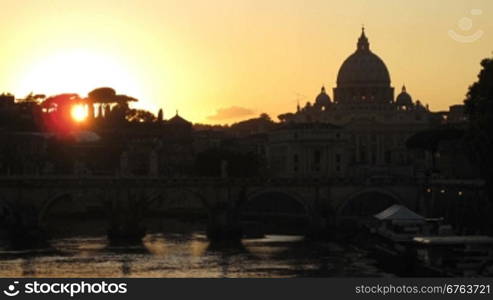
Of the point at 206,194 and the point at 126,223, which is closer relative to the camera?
the point at 126,223

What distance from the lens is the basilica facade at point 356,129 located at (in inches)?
5512

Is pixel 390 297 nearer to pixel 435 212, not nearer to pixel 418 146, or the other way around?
pixel 435 212

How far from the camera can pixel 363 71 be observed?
181750 mm

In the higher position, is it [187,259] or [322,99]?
[322,99]

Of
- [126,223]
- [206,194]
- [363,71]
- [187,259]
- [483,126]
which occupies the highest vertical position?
[363,71]

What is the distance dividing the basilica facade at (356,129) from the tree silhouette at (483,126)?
57.3m

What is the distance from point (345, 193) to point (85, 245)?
68.5 ft

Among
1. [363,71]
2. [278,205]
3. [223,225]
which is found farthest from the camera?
[363,71]

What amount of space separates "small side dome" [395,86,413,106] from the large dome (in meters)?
2.91

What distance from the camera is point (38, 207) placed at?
92.6 metres

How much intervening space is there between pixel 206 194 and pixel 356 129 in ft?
239

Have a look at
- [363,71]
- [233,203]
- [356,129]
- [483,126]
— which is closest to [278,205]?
[233,203]

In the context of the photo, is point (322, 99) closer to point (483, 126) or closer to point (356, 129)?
point (356, 129)

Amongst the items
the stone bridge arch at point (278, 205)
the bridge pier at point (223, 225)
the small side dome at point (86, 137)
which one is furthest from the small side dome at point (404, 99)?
the bridge pier at point (223, 225)
